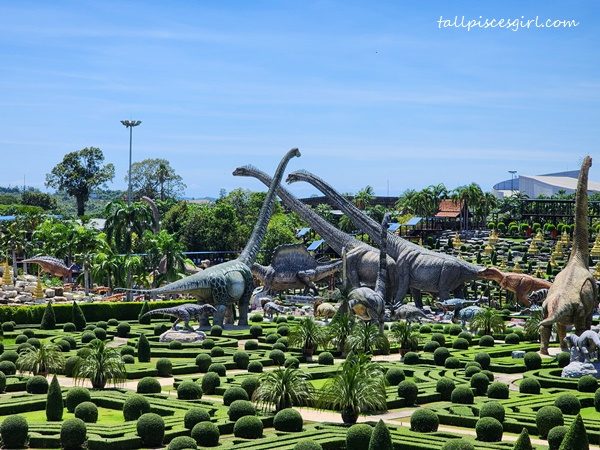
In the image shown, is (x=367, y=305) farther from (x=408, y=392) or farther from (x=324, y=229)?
(x=324, y=229)

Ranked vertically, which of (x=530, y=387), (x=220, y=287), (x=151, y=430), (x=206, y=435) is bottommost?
(x=206, y=435)

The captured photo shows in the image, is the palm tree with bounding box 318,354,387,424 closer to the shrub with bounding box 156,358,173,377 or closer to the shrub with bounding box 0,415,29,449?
the shrub with bounding box 0,415,29,449

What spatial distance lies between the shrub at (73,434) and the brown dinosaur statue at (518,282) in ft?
152

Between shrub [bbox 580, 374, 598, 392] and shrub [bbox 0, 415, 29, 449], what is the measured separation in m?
20.8

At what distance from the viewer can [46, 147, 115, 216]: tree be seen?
157250 millimetres

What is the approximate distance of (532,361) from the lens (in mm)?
49719

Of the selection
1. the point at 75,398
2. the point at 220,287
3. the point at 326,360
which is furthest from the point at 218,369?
the point at 220,287

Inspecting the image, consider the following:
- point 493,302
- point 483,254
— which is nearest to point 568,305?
point 493,302

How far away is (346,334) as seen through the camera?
5378cm

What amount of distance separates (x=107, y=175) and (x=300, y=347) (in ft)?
353

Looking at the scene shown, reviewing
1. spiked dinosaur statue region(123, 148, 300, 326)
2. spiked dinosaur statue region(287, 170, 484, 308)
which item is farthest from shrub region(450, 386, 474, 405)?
spiked dinosaur statue region(287, 170, 484, 308)

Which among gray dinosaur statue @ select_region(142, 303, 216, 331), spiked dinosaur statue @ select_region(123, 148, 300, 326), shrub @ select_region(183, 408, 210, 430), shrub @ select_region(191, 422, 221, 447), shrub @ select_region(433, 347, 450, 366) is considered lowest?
shrub @ select_region(191, 422, 221, 447)

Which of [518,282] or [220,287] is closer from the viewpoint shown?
[220,287]

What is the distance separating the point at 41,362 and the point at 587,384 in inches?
836
